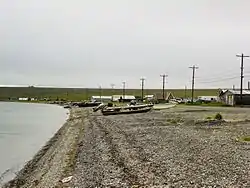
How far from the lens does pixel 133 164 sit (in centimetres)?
2123

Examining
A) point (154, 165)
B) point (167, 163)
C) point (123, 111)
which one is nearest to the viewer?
point (154, 165)

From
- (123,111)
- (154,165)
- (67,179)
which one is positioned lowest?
(67,179)

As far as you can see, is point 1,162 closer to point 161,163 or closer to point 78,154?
point 78,154

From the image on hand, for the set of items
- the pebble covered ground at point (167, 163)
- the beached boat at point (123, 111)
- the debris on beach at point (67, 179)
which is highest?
the pebble covered ground at point (167, 163)

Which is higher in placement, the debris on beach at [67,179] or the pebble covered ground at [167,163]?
the pebble covered ground at [167,163]

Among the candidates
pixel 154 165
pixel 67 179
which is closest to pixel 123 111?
pixel 67 179

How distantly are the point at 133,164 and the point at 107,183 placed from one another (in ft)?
12.2

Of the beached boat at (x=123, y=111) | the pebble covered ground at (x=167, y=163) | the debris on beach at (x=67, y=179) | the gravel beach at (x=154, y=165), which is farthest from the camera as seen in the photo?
the beached boat at (x=123, y=111)

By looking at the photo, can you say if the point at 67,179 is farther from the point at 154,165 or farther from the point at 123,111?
the point at 123,111

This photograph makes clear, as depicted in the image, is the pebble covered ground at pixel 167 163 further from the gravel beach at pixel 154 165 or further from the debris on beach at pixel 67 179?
the debris on beach at pixel 67 179

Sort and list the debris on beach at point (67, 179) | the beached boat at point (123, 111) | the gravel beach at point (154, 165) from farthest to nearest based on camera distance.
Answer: the beached boat at point (123, 111) < the debris on beach at point (67, 179) < the gravel beach at point (154, 165)

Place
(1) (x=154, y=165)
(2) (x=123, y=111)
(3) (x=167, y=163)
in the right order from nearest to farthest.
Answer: (1) (x=154, y=165), (3) (x=167, y=163), (2) (x=123, y=111)

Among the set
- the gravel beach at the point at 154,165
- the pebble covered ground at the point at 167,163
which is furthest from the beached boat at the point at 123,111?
the pebble covered ground at the point at 167,163

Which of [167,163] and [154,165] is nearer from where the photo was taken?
[154,165]
